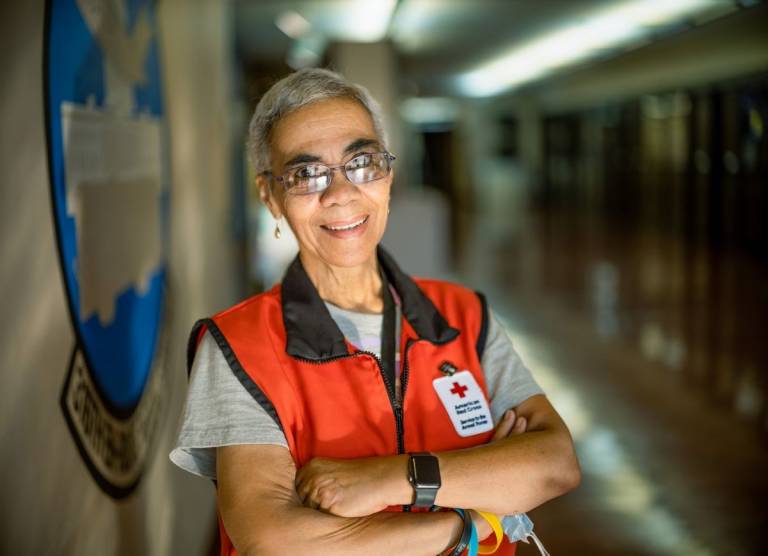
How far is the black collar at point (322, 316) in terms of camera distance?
4.49 ft

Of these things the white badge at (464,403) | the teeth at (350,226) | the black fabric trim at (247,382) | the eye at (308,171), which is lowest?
the white badge at (464,403)

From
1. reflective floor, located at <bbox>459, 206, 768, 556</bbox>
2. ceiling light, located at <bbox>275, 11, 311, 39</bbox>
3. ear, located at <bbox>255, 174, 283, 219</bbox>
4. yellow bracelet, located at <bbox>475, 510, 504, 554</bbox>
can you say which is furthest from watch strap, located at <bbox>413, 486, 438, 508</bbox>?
ceiling light, located at <bbox>275, 11, 311, 39</bbox>

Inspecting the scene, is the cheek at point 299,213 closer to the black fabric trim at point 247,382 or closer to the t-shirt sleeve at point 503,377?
the black fabric trim at point 247,382

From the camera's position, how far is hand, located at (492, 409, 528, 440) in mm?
1447

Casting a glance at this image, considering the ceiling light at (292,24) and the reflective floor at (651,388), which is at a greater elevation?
the ceiling light at (292,24)

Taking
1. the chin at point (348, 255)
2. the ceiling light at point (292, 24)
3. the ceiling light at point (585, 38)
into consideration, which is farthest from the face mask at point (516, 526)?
the ceiling light at point (292, 24)

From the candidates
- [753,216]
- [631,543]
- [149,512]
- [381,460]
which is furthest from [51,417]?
[753,216]

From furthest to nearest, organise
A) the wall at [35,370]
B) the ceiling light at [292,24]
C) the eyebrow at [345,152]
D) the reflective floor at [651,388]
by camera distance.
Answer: the ceiling light at [292,24] → the reflective floor at [651,388] → the eyebrow at [345,152] → the wall at [35,370]

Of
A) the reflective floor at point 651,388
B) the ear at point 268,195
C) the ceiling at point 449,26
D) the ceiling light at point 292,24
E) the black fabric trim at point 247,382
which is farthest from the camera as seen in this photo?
the ceiling light at point 292,24

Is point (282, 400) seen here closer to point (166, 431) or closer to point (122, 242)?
point (122, 242)

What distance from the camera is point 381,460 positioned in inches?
49.6

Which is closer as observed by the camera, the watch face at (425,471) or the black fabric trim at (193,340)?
the watch face at (425,471)

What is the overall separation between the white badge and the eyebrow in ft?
1.52

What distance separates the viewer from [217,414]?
50.8 inches
